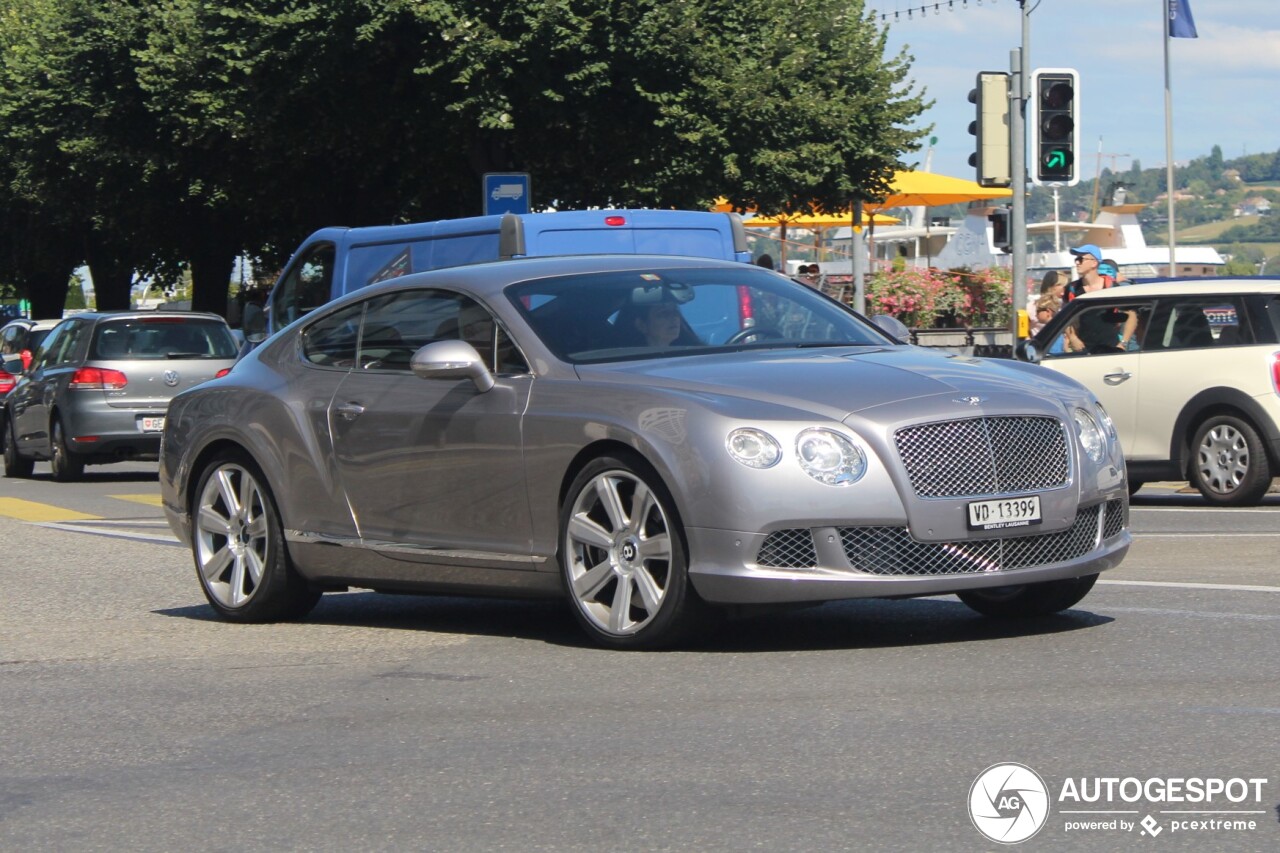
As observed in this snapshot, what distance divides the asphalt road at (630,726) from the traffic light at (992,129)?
1208 cm

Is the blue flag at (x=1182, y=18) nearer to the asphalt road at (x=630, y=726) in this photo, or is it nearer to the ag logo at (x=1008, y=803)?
the asphalt road at (x=630, y=726)

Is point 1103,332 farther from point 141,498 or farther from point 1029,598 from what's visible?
point 141,498

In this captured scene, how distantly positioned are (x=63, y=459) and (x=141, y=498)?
11.3ft

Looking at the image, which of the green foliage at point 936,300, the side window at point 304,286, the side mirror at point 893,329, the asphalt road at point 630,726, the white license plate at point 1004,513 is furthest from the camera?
the green foliage at point 936,300

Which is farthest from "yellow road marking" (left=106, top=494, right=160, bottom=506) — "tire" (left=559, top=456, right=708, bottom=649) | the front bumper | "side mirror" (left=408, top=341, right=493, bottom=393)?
the front bumper

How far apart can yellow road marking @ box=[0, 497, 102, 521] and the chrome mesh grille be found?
10354mm

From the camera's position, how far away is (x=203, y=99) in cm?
3647

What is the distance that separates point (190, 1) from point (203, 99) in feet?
6.27

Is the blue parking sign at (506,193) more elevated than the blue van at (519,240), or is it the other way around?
the blue parking sign at (506,193)

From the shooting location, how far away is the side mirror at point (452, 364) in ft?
25.8

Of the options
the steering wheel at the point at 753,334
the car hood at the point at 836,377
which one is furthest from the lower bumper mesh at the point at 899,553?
the steering wheel at the point at 753,334

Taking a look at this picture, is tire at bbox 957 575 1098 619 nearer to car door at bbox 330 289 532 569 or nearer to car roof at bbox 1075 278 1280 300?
→ car door at bbox 330 289 532 569

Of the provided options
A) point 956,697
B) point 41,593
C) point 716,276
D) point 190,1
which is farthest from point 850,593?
point 190,1

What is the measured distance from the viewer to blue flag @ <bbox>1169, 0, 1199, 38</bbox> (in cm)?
5312
